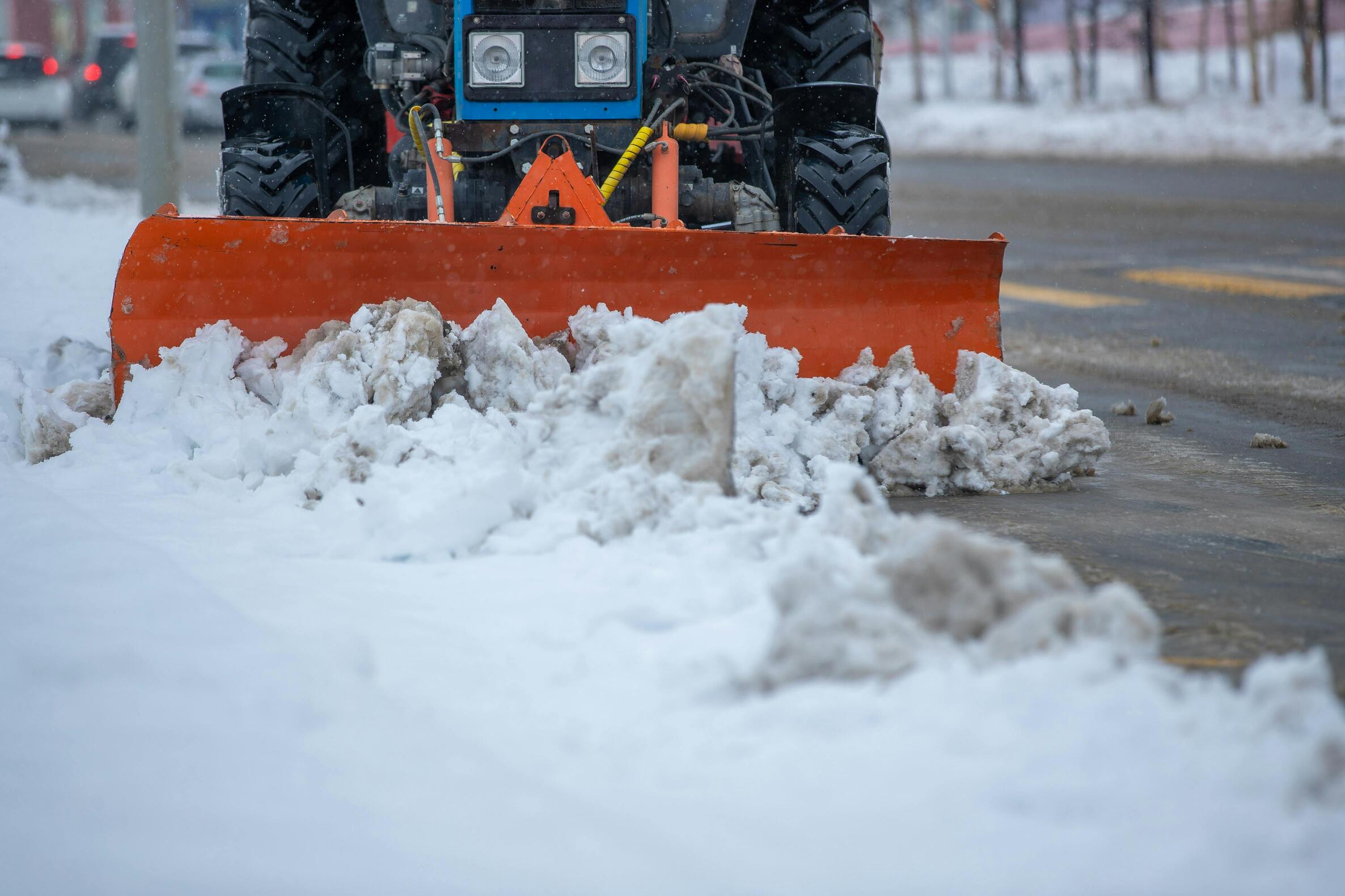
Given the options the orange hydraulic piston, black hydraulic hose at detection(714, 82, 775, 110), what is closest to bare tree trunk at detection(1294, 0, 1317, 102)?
black hydraulic hose at detection(714, 82, 775, 110)

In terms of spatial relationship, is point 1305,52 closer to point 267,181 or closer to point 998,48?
point 998,48

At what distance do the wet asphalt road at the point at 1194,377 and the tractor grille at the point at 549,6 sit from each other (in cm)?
212

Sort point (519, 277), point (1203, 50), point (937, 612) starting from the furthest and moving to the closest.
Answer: point (1203, 50), point (519, 277), point (937, 612)

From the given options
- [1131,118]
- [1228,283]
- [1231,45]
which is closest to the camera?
[1228,283]

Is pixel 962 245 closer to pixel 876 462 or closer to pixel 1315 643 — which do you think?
pixel 876 462

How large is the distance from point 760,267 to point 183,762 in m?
2.51

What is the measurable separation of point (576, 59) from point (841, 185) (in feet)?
3.43

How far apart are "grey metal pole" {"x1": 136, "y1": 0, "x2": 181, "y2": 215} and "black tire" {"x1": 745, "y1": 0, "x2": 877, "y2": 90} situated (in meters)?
4.50

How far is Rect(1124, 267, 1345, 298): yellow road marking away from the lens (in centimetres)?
892

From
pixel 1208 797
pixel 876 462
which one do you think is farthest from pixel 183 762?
pixel 876 462

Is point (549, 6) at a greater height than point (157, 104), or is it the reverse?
point (157, 104)

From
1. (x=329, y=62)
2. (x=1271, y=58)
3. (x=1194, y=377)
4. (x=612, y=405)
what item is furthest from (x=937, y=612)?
(x=1271, y=58)

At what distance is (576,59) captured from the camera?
16.2 feet

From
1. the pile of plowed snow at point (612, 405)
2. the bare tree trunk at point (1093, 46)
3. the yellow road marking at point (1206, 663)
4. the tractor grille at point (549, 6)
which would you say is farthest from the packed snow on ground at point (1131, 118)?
the yellow road marking at point (1206, 663)
